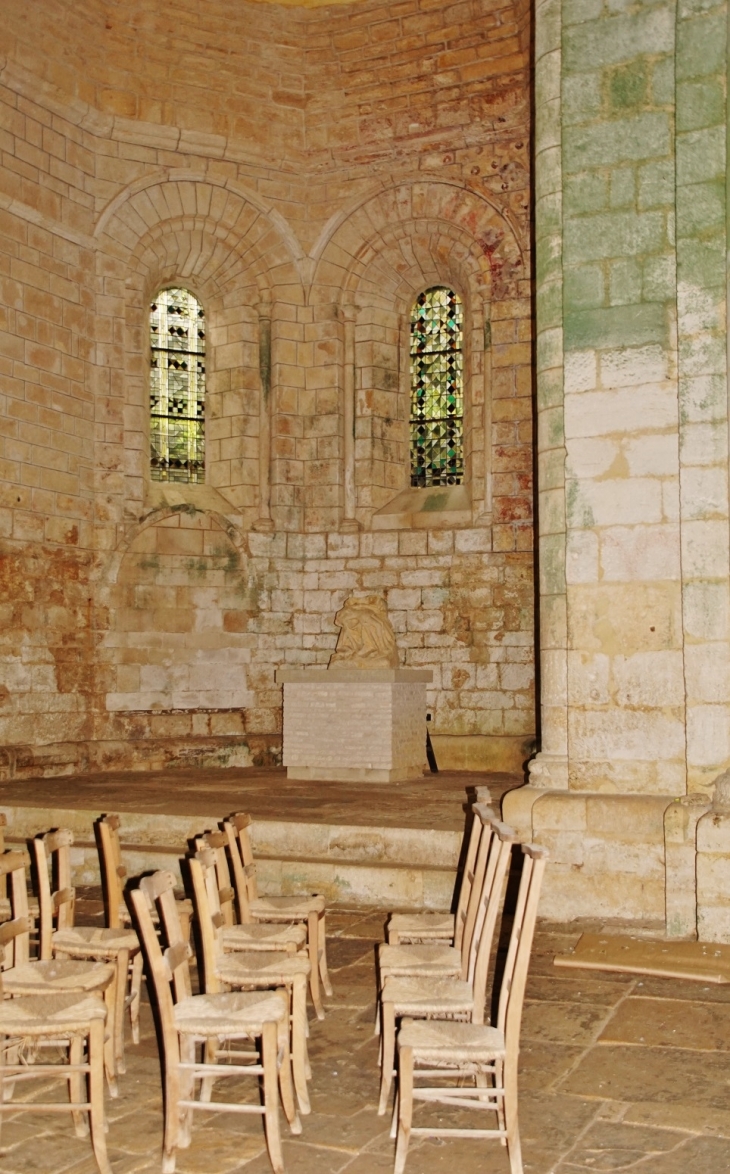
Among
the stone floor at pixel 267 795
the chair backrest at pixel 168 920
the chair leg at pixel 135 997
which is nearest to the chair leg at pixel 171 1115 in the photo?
the chair backrest at pixel 168 920

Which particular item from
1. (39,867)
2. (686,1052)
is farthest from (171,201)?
(686,1052)

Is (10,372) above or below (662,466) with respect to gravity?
above

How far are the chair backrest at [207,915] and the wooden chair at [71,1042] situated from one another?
15.6 inches

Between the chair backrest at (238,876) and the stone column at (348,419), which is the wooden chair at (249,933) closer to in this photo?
the chair backrest at (238,876)

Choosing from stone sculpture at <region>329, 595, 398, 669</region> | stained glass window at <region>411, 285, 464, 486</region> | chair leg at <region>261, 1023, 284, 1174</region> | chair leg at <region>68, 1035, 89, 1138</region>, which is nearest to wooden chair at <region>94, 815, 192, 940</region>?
chair leg at <region>68, 1035, 89, 1138</region>

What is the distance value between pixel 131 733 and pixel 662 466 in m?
6.48

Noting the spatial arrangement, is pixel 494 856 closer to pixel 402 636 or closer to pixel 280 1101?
pixel 280 1101

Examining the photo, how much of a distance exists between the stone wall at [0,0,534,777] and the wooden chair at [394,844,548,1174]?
7.22 meters

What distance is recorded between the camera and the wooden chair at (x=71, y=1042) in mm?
3049

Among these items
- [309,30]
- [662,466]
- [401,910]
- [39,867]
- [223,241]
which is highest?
[309,30]

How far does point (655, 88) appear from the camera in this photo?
5898 millimetres

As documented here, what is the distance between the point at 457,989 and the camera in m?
3.50

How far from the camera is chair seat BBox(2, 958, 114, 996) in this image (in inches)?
139

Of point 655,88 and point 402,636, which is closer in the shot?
point 655,88
